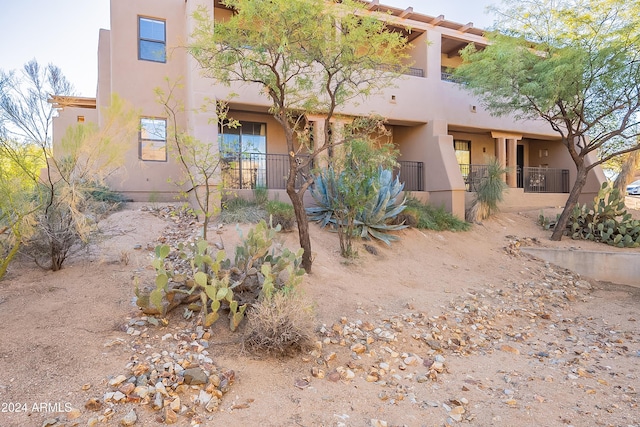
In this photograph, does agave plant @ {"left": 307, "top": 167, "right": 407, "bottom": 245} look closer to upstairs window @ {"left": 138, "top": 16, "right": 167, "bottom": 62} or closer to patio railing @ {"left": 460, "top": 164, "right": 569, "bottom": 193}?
upstairs window @ {"left": 138, "top": 16, "right": 167, "bottom": 62}

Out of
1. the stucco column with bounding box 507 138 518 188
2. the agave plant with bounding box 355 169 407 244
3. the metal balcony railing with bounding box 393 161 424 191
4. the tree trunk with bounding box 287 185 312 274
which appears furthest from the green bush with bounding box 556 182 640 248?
the tree trunk with bounding box 287 185 312 274

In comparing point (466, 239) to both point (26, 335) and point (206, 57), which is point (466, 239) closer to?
point (206, 57)

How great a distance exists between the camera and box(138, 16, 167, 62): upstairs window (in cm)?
1153

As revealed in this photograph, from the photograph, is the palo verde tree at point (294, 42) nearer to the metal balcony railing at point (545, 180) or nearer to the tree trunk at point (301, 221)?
the tree trunk at point (301, 221)

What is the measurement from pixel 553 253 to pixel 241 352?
893 centimetres

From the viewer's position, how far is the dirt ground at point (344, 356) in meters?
3.36

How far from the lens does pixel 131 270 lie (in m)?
5.92

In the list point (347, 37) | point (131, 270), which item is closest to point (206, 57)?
point (347, 37)

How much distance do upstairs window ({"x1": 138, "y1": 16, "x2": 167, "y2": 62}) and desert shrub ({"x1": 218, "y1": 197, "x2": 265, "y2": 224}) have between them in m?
5.15

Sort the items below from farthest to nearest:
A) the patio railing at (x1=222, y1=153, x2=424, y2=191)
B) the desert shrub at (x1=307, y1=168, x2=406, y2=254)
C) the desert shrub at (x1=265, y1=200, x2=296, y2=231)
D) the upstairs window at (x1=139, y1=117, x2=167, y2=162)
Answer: the patio railing at (x1=222, y1=153, x2=424, y2=191)
the upstairs window at (x1=139, y1=117, x2=167, y2=162)
the desert shrub at (x1=265, y1=200, x2=296, y2=231)
the desert shrub at (x1=307, y1=168, x2=406, y2=254)

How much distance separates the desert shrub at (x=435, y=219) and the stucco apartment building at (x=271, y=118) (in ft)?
1.86

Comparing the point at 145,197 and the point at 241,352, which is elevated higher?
the point at 145,197

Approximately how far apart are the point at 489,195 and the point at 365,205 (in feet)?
17.7

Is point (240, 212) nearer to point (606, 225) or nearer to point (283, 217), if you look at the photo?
point (283, 217)
